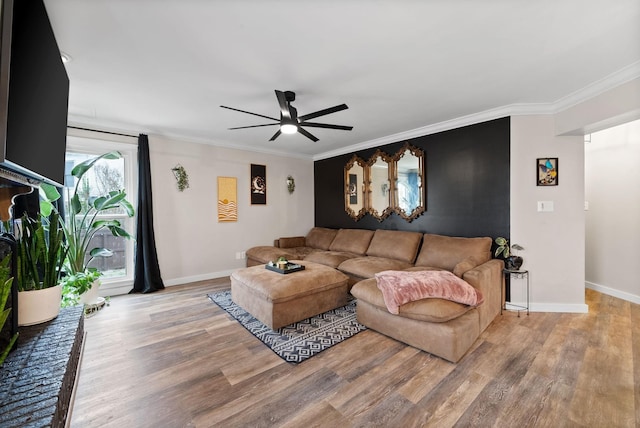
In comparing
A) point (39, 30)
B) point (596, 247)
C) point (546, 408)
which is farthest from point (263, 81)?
point (596, 247)

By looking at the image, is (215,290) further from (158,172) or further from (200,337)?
(158,172)

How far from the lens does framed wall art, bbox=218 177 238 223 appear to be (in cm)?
466

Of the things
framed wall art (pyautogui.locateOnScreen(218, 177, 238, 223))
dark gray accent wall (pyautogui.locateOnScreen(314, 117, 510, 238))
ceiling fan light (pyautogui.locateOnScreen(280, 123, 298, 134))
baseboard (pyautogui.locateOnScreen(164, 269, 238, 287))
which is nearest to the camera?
ceiling fan light (pyautogui.locateOnScreen(280, 123, 298, 134))

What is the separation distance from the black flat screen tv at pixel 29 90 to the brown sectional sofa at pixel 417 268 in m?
2.52

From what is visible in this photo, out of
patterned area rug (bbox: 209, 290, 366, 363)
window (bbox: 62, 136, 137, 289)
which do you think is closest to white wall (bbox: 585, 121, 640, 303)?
patterned area rug (bbox: 209, 290, 366, 363)

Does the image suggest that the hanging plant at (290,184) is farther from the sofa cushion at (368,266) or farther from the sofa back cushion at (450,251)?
the sofa back cushion at (450,251)

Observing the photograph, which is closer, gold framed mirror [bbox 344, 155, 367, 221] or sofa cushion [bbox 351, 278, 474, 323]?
sofa cushion [bbox 351, 278, 474, 323]

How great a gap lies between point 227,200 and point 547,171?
4648 millimetres

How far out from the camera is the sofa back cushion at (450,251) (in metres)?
3.15

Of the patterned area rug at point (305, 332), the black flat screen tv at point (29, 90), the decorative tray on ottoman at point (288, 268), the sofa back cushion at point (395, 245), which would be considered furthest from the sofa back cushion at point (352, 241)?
the black flat screen tv at point (29, 90)

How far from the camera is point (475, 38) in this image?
6.13ft

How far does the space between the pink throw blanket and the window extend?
149 inches

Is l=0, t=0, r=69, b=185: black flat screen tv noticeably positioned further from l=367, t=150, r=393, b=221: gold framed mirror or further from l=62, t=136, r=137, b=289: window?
l=367, t=150, r=393, b=221: gold framed mirror

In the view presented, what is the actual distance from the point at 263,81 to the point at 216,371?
251cm
